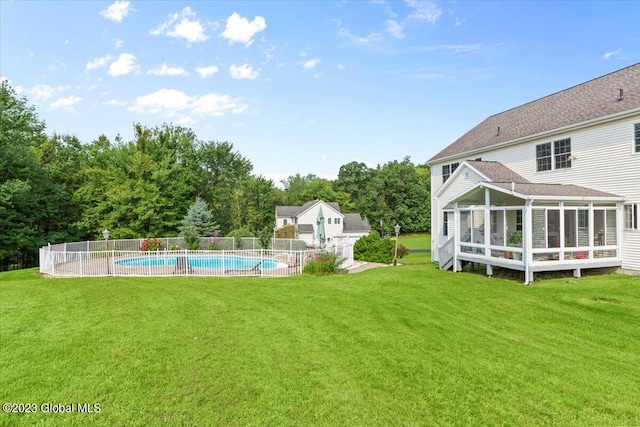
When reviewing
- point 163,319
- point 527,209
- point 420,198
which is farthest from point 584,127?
point 420,198

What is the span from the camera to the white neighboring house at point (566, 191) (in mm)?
11141

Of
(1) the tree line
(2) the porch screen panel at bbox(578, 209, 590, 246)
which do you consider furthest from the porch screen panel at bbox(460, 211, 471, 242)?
(1) the tree line

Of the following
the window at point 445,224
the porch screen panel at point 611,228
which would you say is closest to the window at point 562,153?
the porch screen panel at point 611,228

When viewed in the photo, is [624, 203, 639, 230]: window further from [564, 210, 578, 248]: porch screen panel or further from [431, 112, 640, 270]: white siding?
[564, 210, 578, 248]: porch screen panel

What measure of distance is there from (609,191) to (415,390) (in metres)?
12.8

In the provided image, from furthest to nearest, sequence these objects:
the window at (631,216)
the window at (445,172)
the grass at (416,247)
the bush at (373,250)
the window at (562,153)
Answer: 1. the grass at (416,247)
2. the bush at (373,250)
3. the window at (445,172)
4. the window at (562,153)
5. the window at (631,216)

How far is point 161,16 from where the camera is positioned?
1405 centimetres

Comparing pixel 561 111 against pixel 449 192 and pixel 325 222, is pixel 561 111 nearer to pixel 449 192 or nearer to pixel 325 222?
pixel 449 192

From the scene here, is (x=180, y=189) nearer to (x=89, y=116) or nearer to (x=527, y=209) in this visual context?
(x=89, y=116)

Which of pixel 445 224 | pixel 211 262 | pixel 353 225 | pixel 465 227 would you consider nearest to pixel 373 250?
pixel 445 224

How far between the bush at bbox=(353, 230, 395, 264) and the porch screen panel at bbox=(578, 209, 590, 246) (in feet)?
34.6

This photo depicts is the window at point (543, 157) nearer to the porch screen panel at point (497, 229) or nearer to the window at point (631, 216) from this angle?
the porch screen panel at point (497, 229)

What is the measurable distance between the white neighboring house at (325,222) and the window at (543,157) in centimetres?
2665

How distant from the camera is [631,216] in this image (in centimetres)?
1155
